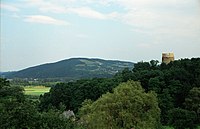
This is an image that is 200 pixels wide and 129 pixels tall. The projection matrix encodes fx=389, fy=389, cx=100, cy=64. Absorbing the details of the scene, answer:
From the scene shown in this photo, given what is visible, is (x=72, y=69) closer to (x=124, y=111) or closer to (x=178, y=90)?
(x=178, y=90)

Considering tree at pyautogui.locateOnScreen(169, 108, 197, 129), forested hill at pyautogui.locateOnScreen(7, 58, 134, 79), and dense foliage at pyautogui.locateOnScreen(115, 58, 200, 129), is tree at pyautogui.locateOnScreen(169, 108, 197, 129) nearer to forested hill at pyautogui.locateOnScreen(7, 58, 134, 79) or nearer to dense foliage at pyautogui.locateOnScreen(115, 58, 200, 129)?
dense foliage at pyautogui.locateOnScreen(115, 58, 200, 129)

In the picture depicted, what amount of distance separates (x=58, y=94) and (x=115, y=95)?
22.9 meters

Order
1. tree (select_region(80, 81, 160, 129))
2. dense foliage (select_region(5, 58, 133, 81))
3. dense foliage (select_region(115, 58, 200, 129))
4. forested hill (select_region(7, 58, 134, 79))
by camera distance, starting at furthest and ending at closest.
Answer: forested hill (select_region(7, 58, 134, 79)), dense foliage (select_region(5, 58, 133, 81)), dense foliage (select_region(115, 58, 200, 129)), tree (select_region(80, 81, 160, 129))

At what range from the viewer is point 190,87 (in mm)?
40594

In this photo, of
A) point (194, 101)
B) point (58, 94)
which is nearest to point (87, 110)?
point (194, 101)

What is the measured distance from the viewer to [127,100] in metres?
25.3

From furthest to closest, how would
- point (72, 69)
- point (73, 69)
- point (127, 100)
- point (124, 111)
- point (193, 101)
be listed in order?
point (72, 69) → point (73, 69) → point (193, 101) → point (127, 100) → point (124, 111)

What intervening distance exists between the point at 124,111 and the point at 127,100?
32.2 inches

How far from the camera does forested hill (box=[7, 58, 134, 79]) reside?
145 metres

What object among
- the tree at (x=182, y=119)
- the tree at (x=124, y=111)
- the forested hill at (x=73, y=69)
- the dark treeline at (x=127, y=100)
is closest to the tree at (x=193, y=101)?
the dark treeline at (x=127, y=100)

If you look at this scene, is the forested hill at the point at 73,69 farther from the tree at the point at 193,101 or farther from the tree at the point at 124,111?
the tree at the point at 124,111

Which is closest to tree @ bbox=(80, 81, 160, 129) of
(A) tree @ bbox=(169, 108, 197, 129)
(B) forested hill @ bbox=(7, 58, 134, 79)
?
(A) tree @ bbox=(169, 108, 197, 129)

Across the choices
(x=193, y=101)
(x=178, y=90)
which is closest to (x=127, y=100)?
(x=193, y=101)

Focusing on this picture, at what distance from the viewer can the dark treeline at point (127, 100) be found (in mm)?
14312
